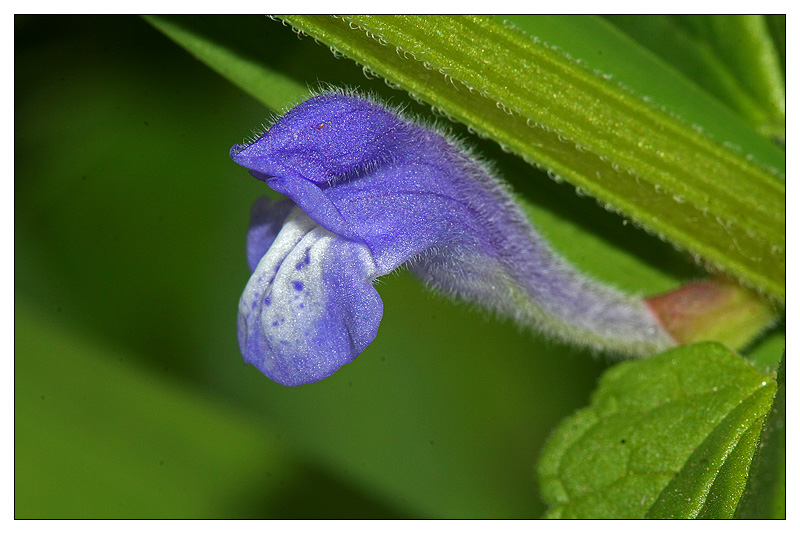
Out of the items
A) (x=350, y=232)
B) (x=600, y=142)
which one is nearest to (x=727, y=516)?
(x=600, y=142)

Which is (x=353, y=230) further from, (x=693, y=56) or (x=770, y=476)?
(x=693, y=56)

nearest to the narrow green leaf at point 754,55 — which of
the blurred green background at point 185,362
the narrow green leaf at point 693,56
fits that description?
the narrow green leaf at point 693,56

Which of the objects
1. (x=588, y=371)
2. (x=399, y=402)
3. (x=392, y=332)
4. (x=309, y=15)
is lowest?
(x=399, y=402)

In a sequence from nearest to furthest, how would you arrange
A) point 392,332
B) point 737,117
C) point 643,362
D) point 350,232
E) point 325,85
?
1. point 350,232
2. point 325,85
3. point 643,362
4. point 737,117
5. point 392,332

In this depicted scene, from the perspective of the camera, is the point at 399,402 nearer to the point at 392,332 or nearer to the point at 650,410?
the point at 392,332

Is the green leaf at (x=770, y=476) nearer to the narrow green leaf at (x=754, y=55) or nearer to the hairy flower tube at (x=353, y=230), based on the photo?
the hairy flower tube at (x=353, y=230)

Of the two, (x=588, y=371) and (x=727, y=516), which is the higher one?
(x=727, y=516)

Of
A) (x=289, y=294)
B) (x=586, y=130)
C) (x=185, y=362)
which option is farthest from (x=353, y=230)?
(x=185, y=362)

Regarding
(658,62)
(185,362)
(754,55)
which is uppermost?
(754,55)
